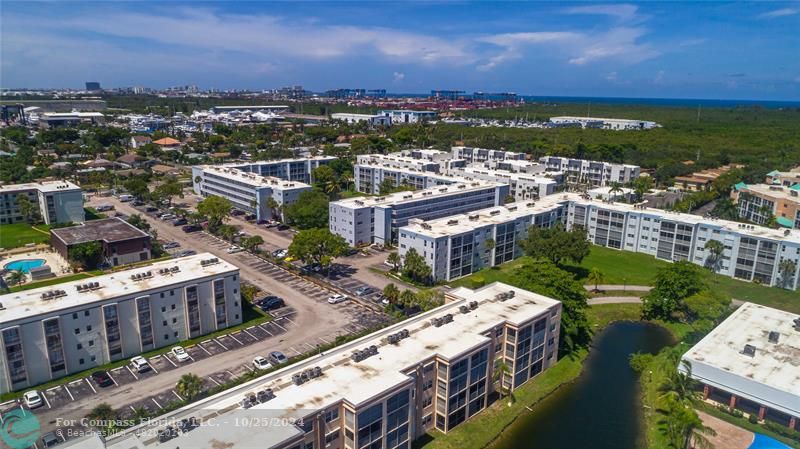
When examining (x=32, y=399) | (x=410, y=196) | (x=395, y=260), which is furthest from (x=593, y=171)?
(x=32, y=399)

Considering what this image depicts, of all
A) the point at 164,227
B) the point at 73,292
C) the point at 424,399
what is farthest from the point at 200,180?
the point at 424,399

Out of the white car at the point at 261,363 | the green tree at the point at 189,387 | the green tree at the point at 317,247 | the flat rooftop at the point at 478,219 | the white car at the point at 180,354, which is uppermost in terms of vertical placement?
the flat rooftop at the point at 478,219

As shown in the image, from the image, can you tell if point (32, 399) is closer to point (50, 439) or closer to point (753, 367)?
point (50, 439)

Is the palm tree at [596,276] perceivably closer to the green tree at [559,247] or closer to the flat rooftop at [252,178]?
the green tree at [559,247]

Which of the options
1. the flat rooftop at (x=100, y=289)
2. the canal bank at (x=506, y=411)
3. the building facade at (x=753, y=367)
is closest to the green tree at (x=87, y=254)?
the flat rooftop at (x=100, y=289)

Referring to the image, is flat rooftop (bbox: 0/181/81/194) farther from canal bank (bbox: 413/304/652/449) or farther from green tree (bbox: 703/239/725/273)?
green tree (bbox: 703/239/725/273)

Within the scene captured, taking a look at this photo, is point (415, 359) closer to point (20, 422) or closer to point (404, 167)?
point (20, 422)
